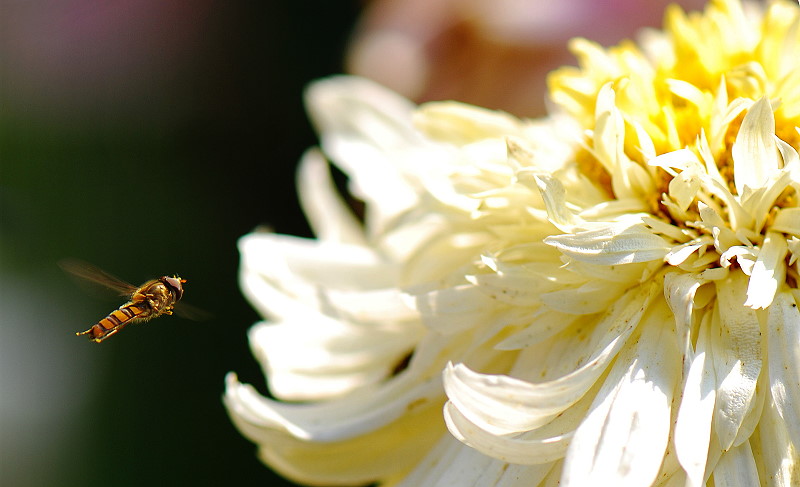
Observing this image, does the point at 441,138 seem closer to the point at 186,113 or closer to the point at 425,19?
the point at 425,19

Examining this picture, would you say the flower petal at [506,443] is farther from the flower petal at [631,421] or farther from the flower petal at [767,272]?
the flower petal at [767,272]

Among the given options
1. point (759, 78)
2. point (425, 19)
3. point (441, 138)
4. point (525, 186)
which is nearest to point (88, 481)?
point (425, 19)

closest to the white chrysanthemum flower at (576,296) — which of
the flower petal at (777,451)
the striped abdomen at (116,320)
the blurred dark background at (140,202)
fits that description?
the flower petal at (777,451)

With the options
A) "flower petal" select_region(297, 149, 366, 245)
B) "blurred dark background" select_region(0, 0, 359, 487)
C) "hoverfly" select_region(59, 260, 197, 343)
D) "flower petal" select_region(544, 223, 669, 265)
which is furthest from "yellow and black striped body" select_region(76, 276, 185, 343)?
"blurred dark background" select_region(0, 0, 359, 487)

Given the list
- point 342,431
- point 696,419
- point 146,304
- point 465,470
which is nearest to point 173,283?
point 146,304

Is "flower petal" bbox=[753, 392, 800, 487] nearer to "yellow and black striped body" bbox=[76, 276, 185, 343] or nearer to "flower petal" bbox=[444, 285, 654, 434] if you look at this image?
"flower petal" bbox=[444, 285, 654, 434]

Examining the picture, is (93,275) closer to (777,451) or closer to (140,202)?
(777,451)
